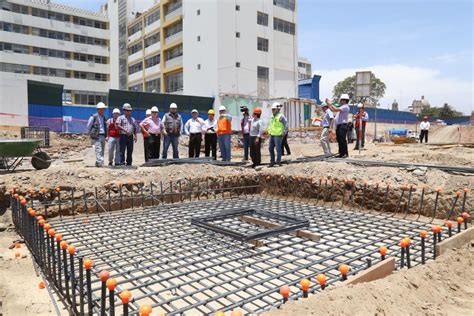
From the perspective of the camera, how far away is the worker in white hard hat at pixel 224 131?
8.07 meters

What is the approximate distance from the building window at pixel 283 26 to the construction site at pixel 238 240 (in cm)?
2282

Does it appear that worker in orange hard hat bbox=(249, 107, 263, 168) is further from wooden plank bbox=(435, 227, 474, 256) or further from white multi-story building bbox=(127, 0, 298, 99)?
white multi-story building bbox=(127, 0, 298, 99)

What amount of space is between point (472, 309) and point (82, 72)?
40.6 metres

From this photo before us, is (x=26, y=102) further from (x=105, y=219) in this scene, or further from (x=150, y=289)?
(x=150, y=289)

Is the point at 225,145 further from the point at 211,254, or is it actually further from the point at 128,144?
the point at 211,254

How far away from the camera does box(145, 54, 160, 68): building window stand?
30725 mm

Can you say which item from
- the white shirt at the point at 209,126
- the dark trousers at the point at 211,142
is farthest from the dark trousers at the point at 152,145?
the dark trousers at the point at 211,142

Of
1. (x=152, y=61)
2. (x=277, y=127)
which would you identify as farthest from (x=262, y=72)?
(x=277, y=127)

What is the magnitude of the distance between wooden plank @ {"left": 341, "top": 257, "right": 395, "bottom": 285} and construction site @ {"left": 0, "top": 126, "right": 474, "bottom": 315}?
0.5 inches

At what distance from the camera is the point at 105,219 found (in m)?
4.93

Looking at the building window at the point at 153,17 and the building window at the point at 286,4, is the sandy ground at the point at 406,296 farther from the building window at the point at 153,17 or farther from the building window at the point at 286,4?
the building window at the point at 153,17

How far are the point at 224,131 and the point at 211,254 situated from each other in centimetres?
487

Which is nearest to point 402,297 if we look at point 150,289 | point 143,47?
point 150,289

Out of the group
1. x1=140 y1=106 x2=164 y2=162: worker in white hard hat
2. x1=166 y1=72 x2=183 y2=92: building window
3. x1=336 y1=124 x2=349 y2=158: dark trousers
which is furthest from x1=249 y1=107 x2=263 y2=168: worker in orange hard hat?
x1=166 y1=72 x2=183 y2=92: building window
